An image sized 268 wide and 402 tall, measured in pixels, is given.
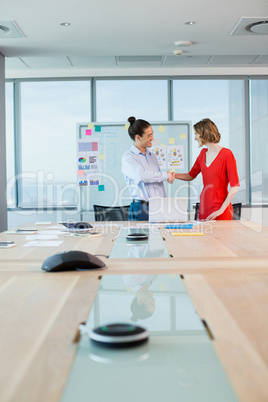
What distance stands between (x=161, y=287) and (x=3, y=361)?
70 centimetres

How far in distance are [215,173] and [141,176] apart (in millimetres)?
618

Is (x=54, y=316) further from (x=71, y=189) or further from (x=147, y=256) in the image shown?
(x=71, y=189)

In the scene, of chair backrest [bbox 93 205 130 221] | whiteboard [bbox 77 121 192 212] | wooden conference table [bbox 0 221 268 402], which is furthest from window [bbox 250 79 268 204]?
wooden conference table [bbox 0 221 268 402]

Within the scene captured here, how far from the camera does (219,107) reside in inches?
281

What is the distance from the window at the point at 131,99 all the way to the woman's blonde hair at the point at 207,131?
318 cm

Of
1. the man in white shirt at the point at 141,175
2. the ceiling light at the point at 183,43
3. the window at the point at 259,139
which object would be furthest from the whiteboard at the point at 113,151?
the man in white shirt at the point at 141,175

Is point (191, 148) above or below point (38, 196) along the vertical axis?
above

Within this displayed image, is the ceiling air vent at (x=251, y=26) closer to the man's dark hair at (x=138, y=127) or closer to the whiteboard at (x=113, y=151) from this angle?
the man's dark hair at (x=138, y=127)

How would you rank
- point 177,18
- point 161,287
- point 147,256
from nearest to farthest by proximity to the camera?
1. point 161,287
2. point 147,256
3. point 177,18

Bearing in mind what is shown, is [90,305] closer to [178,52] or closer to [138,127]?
[138,127]

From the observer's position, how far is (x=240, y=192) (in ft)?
23.6

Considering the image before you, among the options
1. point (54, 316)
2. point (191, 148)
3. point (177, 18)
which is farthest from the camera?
point (191, 148)

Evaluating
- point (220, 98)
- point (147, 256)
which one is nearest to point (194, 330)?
point (147, 256)

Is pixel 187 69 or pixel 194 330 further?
pixel 187 69
